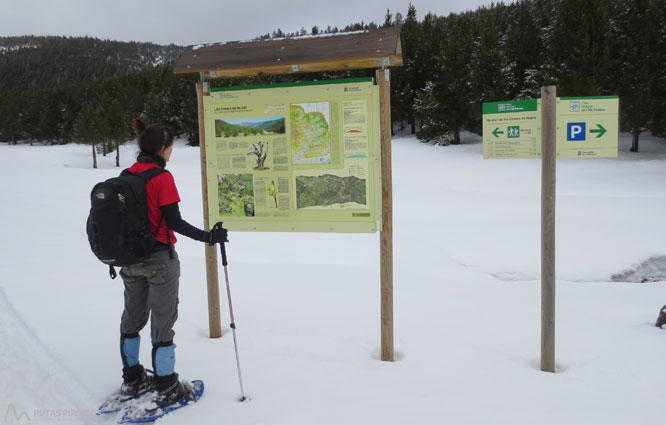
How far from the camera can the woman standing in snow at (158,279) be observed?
11.0 feet

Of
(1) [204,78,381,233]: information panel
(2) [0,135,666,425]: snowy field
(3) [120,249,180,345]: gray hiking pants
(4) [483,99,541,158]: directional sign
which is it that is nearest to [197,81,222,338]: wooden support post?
(1) [204,78,381,233]: information panel

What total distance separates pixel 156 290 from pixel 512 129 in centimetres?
339

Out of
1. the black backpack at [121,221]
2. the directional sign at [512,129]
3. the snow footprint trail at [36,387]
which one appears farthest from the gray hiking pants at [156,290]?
the directional sign at [512,129]

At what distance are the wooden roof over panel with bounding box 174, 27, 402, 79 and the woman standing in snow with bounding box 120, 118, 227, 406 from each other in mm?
1085

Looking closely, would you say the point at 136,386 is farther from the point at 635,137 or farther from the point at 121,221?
the point at 635,137

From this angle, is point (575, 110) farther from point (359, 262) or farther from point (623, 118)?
point (623, 118)

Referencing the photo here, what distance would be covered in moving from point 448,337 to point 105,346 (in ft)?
11.7

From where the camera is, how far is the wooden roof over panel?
12.9ft

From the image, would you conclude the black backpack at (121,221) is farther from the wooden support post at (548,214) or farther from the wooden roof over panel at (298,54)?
the wooden support post at (548,214)

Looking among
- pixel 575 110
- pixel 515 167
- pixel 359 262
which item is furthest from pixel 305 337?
pixel 515 167

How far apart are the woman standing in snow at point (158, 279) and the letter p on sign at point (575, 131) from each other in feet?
10.4

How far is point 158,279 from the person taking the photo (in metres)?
3.40

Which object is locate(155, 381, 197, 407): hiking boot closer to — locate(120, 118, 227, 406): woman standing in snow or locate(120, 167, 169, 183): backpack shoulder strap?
locate(120, 118, 227, 406): woman standing in snow

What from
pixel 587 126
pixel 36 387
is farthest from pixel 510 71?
pixel 36 387
